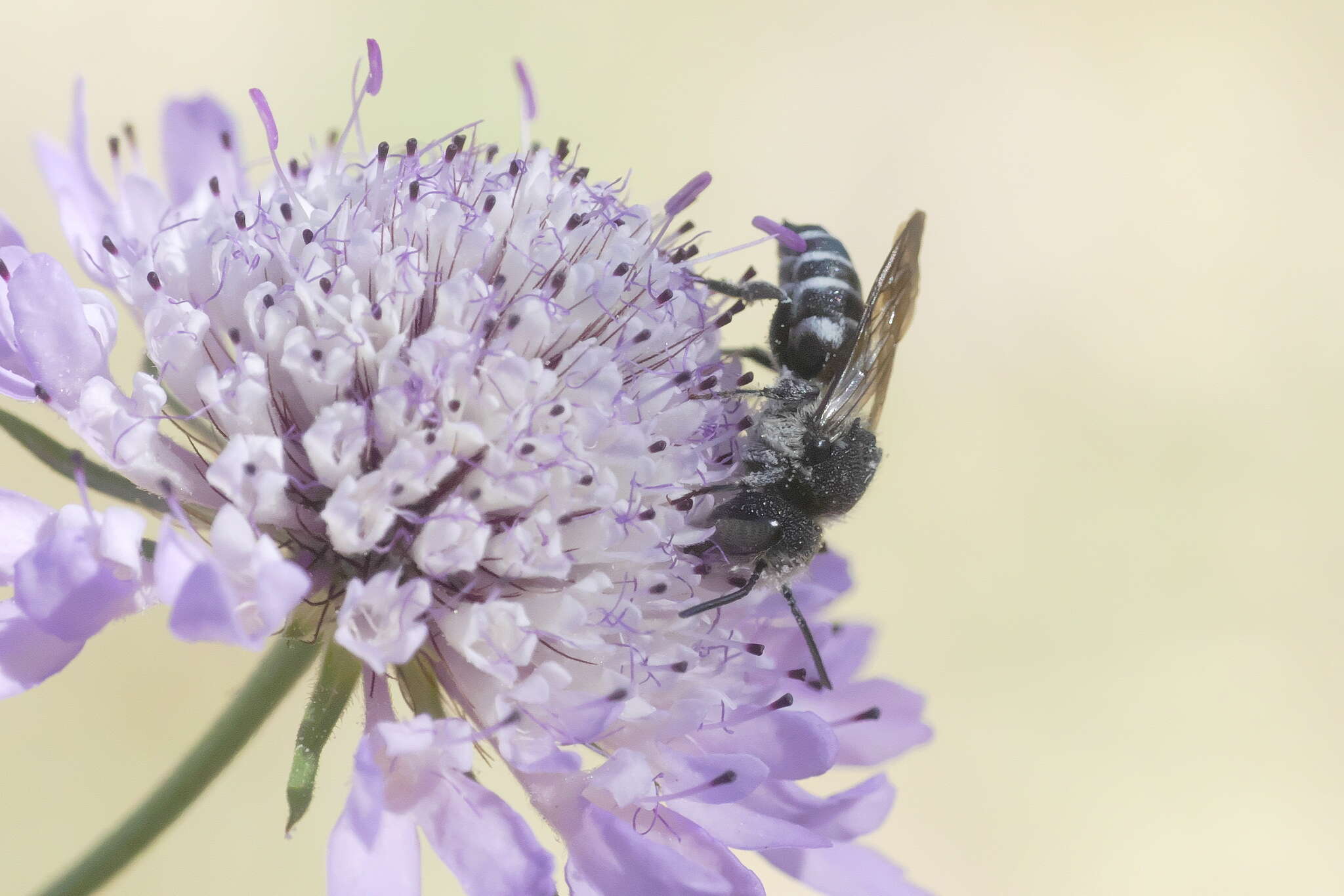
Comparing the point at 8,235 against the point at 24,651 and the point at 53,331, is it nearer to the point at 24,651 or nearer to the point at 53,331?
the point at 53,331

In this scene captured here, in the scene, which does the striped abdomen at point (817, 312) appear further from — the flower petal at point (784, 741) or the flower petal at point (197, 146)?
the flower petal at point (197, 146)

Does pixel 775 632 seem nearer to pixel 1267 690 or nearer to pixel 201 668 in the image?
pixel 201 668

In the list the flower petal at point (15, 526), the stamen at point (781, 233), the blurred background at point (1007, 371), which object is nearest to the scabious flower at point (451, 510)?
the flower petal at point (15, 526)

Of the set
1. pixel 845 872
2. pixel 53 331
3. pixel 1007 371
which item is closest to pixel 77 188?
pixel 53 331

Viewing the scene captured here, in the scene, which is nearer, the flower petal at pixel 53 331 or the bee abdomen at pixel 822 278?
the flower petal at pixel 53 331

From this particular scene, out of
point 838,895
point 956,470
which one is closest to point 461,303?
point 838,895

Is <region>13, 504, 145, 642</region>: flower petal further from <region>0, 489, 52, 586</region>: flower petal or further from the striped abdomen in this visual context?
the striped abdomen
